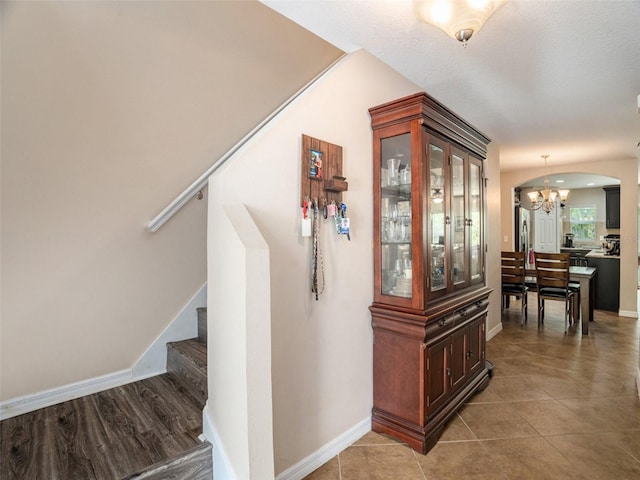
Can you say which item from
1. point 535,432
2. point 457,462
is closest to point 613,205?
point 535,432

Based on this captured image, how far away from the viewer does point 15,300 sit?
1876 millimetres

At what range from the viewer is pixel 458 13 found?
152 cm

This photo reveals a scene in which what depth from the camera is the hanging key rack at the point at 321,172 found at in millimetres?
1911

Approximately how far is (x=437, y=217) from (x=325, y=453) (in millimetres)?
1687

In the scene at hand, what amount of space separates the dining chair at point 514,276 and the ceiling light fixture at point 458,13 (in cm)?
458

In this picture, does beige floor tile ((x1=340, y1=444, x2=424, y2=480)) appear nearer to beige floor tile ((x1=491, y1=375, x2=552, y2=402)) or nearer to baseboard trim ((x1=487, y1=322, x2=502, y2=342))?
beige floor tile ((x1=491, y1=375, x2=552, y2=402))

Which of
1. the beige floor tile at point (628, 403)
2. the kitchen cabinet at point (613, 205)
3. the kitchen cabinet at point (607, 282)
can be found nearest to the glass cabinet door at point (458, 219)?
the beige floor tile at point (628, 403)


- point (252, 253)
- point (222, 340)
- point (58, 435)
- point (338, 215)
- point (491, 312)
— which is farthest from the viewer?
point (491, 312)

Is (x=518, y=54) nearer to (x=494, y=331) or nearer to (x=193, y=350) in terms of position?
(x=193, y=350)

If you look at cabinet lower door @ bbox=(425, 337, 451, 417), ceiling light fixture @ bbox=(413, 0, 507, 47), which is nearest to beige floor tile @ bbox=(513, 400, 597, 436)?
cabinet lower door @ bbox=(425, 337, 451, 417)

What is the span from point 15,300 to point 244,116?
6.08 feet

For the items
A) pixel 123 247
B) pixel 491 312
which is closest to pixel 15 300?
pixel 123 247

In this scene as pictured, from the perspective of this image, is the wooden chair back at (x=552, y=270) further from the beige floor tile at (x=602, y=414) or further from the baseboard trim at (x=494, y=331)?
the beige floor tile at (x=602, y=414)

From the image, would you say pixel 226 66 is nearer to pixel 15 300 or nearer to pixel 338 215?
pixel 338 215
